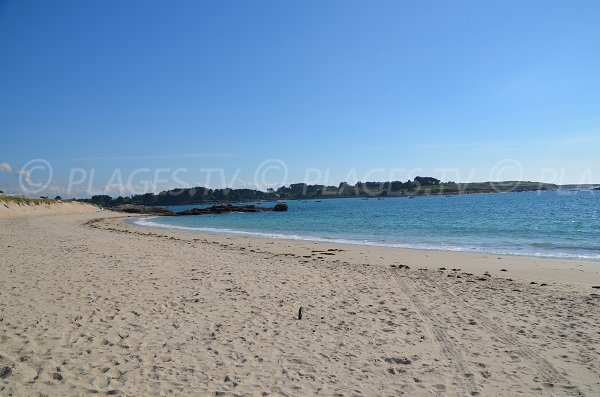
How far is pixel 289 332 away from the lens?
6.31m

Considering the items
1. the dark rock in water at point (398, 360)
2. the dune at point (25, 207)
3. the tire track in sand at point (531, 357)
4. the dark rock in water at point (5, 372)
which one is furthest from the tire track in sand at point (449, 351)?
the dune at point (25, 207)

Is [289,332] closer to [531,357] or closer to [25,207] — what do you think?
[531,357]

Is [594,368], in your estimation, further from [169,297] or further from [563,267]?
[563,267]

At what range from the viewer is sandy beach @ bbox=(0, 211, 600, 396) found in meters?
4.62

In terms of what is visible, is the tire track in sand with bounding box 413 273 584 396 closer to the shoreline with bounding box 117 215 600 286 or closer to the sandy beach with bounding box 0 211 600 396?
the sandy beach with bounding box 0 211 600 396

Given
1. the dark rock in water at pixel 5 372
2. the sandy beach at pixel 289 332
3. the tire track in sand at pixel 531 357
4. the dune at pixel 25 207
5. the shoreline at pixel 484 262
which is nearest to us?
the dark rock in water at pixel 5 372

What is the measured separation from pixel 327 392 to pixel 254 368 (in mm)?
1039

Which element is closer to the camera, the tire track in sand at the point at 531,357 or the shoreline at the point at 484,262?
the tire track in sand at the point at 531,357

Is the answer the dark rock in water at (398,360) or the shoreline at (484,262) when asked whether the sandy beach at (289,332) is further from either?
the shoreline at (484,262)

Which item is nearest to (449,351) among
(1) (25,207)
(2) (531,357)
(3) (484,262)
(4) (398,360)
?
(4) (398,360)

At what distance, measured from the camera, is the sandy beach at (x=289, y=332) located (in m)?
4.62

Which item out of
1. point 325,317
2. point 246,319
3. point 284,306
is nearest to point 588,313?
point 325,317

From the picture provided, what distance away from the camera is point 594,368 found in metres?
5.19

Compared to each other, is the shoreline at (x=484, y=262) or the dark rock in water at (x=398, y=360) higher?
the shoreline at (x=484, y=262)
